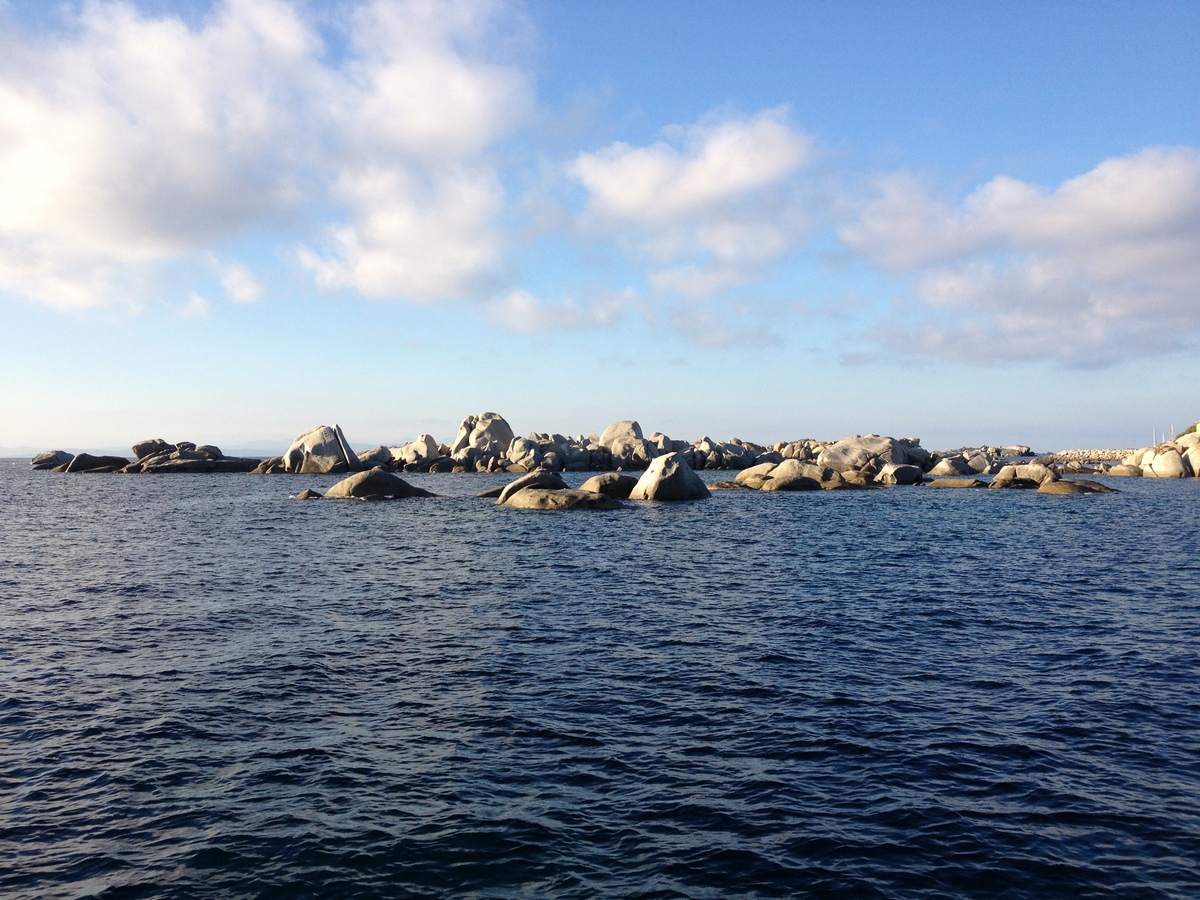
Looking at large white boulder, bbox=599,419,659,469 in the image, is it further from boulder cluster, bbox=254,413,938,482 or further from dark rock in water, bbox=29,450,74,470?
dark rock in water, bbox=29,450,74,470

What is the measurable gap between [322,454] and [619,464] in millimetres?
34476

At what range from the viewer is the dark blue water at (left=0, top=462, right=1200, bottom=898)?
24.9 ft

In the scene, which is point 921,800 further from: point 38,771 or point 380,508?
point 380,508

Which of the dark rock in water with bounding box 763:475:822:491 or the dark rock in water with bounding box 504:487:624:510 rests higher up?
the dark rock in water with bounding box 763:475:822:491

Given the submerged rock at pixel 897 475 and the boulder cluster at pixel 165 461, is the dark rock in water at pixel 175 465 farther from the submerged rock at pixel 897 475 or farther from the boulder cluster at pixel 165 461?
the submerged rock at pixel 897 475

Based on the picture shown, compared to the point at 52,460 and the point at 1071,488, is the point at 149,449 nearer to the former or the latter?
the point at 52,460

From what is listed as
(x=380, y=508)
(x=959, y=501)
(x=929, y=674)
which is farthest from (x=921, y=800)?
(x=959, y=501)

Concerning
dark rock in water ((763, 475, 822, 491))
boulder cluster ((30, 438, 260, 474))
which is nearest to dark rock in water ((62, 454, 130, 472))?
boulder cluster ((30, 438, 260, 474))

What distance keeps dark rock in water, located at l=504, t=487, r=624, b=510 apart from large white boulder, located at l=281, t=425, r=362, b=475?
4341cm

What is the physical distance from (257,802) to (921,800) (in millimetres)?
7471

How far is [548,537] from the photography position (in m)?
33.4

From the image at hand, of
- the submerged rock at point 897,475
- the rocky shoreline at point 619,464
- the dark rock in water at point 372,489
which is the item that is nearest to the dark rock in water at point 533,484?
the rocky shoreline at point 619,464

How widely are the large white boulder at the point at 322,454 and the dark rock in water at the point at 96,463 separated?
36.6 meters

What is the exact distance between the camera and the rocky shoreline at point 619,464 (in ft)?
170
